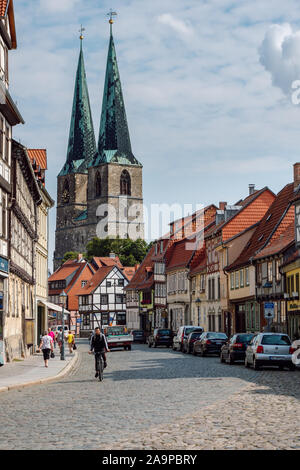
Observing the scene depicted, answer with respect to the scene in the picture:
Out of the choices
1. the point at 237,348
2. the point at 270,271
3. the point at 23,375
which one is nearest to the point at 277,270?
the point at 270,271

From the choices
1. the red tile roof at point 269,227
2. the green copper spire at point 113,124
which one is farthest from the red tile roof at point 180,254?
the green copper spire at point 113,124

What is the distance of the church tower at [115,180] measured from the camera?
16200 cm

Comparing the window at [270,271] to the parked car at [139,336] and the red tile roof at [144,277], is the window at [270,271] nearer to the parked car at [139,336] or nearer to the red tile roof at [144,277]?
the parked car at [139,336]

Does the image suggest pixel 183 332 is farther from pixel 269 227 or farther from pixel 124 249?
pixel 124 249

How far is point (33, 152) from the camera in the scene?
55094 millimetres

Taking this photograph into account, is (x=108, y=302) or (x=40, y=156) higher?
(x=40, y=156)

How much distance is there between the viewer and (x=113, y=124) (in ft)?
533

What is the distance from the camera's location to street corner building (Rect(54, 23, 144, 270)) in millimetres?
162375

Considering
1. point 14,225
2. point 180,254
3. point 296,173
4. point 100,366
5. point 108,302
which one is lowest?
point 100,366

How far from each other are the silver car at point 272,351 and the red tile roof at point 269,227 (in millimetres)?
21293

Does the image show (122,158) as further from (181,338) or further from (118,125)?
(181,338)

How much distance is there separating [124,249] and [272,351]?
345 ft

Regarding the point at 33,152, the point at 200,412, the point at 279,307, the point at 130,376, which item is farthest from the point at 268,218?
the point at 200,412

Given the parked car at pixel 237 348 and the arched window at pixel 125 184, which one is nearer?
the parked car at pixel 237 348
